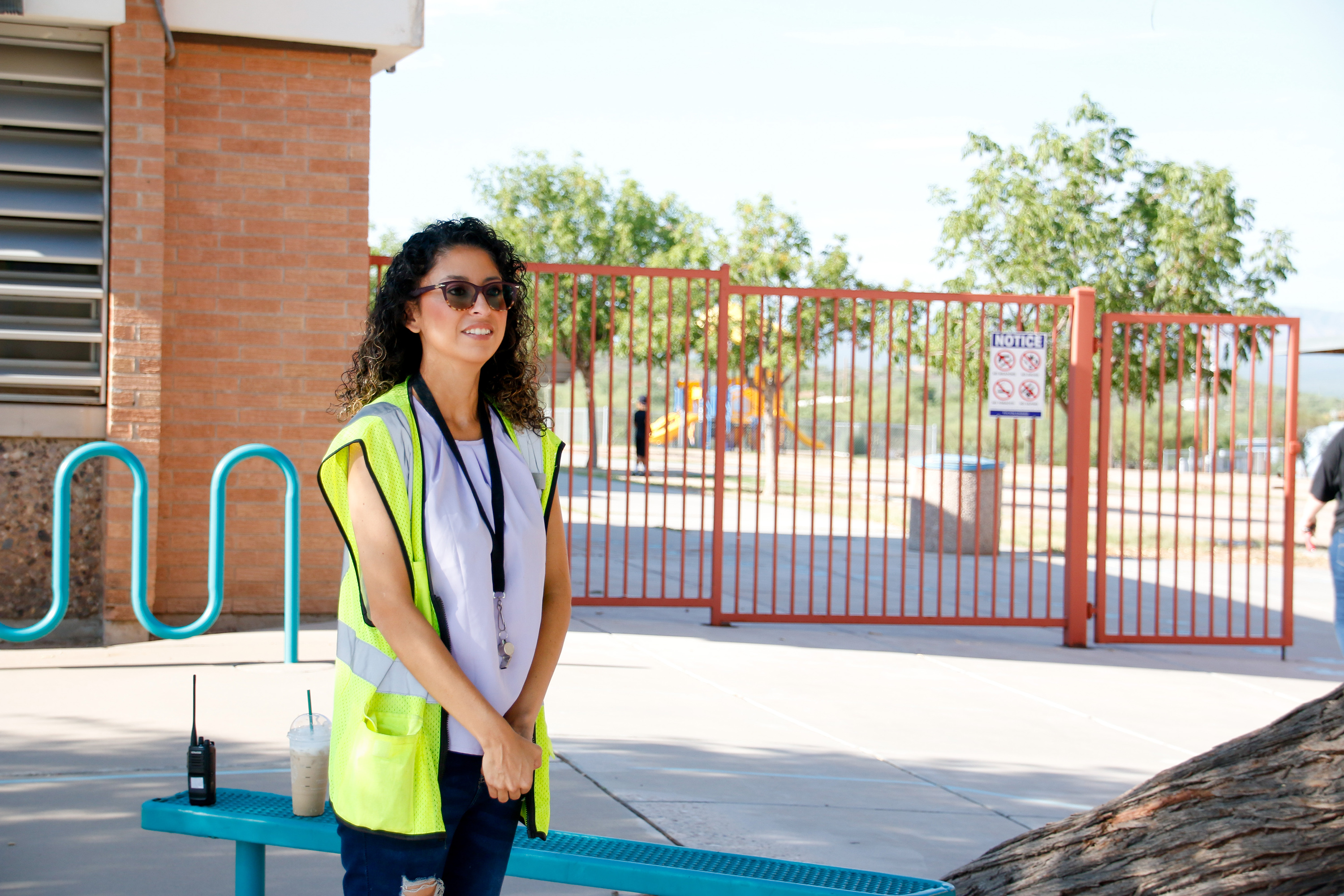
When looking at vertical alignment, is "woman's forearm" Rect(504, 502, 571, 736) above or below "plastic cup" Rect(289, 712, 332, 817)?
above

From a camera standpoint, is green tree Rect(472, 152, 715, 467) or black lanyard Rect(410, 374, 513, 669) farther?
green tree Rect(472, 152, 715, 467)

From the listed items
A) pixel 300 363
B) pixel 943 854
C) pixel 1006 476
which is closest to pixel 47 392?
pixel 300 363

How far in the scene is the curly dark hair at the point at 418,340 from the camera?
235cm

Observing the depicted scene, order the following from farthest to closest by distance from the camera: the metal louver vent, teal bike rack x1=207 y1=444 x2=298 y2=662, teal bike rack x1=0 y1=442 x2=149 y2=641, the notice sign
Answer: the notice sign → the metal louver vent → teal bike rack x1=207 y1=444 x2=298 y2=662 → teal bike rack x1=0 y1=442 x2=149 y2=641

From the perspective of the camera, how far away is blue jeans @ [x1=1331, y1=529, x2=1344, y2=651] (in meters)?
6.28

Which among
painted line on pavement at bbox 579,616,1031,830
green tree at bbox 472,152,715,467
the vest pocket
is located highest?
green tree at bbox 472,152,715,467

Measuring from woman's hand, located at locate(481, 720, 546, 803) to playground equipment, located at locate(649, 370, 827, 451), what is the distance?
5.36 meters

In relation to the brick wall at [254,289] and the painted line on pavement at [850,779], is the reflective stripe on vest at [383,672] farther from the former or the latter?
the brick wall at [254,289]

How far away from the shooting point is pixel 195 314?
716 centimetres

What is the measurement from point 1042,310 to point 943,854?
1828cm

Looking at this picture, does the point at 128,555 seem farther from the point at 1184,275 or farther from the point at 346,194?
the point at 1184,275

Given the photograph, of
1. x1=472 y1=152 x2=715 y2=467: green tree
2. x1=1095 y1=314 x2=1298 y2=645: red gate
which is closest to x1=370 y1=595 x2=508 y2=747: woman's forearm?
x1=1095 y1=314 x2=1298 y2=645: red gate

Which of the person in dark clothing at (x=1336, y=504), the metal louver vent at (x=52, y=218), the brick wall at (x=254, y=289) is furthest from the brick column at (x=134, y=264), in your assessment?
the person in dark clothing at (x=1336, y=504)

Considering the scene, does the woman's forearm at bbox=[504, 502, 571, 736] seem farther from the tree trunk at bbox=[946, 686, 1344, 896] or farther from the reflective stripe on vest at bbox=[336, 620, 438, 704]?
the tree trunk at bbox=[946, 686, 1344, 896]
